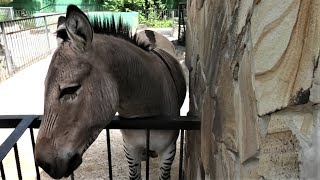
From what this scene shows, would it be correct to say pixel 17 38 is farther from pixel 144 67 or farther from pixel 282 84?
pixel 282 84

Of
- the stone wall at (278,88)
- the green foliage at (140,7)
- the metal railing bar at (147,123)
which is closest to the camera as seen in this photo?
the stone wall at (278,88)

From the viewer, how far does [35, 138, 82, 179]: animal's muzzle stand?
4.33ft

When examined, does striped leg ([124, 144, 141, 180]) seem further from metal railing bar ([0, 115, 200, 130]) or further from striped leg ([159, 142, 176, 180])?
metal railing bar ([0, 115, 200, 130])

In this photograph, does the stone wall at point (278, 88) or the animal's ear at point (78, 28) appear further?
the animal's ear at point (78, 28)

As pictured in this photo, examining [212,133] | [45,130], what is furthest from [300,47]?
[45,130]

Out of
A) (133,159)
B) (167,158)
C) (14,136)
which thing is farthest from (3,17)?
(14,136)

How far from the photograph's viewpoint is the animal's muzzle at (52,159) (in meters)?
1.32

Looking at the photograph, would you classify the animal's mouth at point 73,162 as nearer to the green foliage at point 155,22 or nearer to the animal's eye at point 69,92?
the animal's eye at point 69,92

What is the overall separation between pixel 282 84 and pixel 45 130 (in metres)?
0.97

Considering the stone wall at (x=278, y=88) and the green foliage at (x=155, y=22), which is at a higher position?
the stone wall at (x=278, y=88)

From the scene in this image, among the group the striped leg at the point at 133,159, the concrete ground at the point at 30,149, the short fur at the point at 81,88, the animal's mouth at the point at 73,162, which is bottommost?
the concrete ground at the point at 30,149

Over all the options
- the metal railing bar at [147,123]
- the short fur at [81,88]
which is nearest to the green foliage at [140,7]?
the short fur at [81,88]

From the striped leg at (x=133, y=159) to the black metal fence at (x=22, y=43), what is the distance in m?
5.98

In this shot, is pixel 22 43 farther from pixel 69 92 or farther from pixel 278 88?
pixel 278 88
